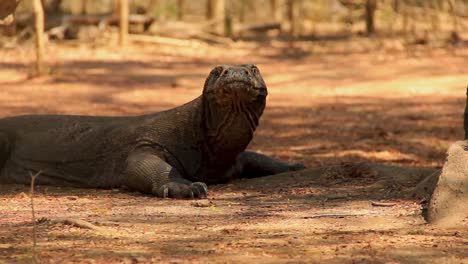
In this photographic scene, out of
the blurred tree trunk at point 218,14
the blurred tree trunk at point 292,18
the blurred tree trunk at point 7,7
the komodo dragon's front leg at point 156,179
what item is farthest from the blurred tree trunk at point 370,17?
the komodo dragon's front leg at point 156,179

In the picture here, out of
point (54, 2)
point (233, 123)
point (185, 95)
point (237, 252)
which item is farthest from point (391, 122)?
point (54, 2)

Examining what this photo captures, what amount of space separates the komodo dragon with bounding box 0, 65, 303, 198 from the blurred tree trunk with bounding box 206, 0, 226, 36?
18.8 meters

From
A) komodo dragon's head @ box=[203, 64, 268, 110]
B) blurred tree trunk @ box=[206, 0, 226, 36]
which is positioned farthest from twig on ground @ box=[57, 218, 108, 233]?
blurred tree trunk @ box=[206, 0, 226, 36]

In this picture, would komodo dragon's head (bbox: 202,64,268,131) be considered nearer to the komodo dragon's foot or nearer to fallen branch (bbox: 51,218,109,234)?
the komodo dragon's foot

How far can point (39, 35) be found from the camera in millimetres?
16312

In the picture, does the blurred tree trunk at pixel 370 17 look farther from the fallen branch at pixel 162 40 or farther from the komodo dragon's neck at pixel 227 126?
the komodo dragon's neck at pixel 227 126

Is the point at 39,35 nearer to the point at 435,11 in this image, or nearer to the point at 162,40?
the point at 162,40

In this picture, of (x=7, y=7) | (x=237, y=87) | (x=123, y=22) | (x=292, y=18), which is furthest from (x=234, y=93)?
(x=292, y=18)

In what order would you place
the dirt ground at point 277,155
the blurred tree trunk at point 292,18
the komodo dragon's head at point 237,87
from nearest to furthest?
the dirt ground at point 277,155, the komodo dragon's head at point 237,87, the blurred tree trunk at point 292,18

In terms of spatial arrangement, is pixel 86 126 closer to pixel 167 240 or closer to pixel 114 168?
pixel 114 168

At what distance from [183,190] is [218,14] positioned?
2213 cm

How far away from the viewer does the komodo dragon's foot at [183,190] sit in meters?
6.91

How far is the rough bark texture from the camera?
532 centimetres

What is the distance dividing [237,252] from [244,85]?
2848 millimetres
